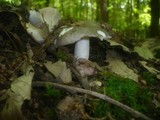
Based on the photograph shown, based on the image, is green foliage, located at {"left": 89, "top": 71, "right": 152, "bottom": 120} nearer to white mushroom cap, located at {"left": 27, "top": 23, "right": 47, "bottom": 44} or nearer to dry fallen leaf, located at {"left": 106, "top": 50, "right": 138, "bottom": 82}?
dry fallen leaf, located at {"left": 106, "top": 50, "right": 138, "bottom": 82}

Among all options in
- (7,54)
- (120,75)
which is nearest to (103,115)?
(120,75)

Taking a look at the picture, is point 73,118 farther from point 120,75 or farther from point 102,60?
point 102,60

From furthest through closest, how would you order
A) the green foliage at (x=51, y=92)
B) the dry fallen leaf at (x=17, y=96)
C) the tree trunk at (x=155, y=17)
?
1. the tree trunk at (x=155, y=17)
2. the green foliage at (x=51, y=92)
3. the dry fallen leaf at (x=17, y=96)

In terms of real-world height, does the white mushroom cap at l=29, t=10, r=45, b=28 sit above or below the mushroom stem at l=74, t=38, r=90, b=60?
above

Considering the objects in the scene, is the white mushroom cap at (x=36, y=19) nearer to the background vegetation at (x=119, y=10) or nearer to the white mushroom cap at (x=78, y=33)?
the white mushroom cap at (x=78, y=33)

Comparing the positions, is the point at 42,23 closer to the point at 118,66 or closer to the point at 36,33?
the point at 36,33

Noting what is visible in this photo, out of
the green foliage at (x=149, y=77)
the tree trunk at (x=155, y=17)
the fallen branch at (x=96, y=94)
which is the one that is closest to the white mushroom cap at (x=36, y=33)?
the fallen branch at (x=96, y=94)

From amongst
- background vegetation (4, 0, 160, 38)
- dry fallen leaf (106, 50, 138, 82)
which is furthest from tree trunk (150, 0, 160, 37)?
dry fallen leaf (106, 50, 138, 82)
